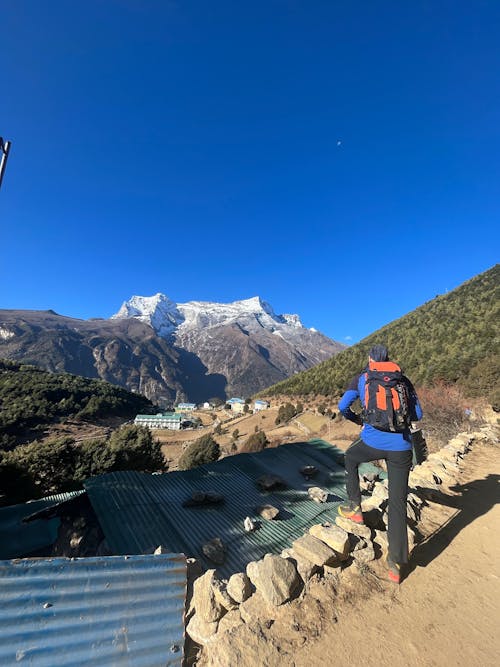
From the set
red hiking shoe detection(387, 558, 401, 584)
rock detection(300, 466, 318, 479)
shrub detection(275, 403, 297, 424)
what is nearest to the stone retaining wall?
red hiking shoe detection(387, 558, 401, 584)

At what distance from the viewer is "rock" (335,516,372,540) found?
3950 millimetres

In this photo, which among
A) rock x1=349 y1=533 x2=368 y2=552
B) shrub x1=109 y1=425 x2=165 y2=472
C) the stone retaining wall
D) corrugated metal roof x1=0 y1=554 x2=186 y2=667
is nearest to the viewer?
corrugated metal roof x1=0 y1=554 x2=186 y2=667

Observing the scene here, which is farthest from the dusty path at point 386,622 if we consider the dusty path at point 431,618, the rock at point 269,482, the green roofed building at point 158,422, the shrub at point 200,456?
the green roofed building at point 158,422

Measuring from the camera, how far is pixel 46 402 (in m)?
59.6

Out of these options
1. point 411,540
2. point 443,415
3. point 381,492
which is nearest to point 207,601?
point 411,540

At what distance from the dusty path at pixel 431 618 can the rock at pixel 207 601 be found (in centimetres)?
73

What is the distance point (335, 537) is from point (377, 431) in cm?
138

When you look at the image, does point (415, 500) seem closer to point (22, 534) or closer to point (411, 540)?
point (411, 540)

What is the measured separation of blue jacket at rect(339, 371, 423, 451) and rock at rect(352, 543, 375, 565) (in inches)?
51.2

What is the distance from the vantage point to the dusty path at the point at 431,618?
257 centimetres

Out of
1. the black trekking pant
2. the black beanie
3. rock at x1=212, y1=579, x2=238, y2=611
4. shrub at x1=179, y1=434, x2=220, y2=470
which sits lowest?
shrub at x1=179, y1=434, x2=220, y2=470

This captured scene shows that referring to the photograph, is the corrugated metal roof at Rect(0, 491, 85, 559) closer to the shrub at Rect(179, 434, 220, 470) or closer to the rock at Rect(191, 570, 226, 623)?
the rock at Rect(191, 570, 226, 623)

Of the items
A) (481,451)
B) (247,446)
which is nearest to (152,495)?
(481,451)

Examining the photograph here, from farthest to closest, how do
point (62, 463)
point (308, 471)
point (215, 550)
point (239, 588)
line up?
point (62, 463)
point (308, 471)
point (215, 550)
point (239, 588)
